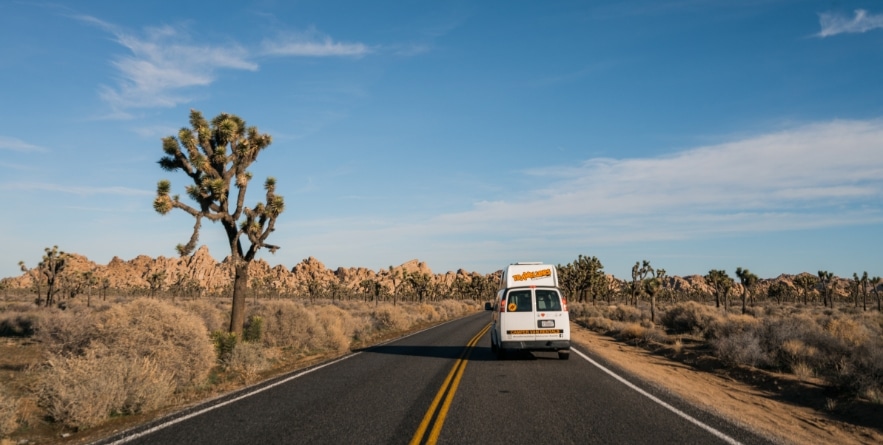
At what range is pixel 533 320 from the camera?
1505 centimetres

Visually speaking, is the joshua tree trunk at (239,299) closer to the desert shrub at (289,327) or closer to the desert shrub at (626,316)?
the desert shrub at (289,327)

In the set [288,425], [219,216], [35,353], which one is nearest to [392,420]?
[288,425]

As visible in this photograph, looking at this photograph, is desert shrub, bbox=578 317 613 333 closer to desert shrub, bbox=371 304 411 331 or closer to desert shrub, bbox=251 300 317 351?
desert shrub, bbox=371 304 411 331

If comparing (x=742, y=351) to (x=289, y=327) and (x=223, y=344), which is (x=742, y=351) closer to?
(x=223, y=344)

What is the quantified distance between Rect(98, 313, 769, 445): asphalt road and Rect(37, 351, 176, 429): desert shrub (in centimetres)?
118

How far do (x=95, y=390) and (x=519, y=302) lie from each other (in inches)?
414

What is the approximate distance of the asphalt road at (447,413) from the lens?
23.1 ft

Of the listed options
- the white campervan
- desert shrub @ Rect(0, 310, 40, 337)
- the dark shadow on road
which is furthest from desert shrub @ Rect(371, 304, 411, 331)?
Result: the white campervan

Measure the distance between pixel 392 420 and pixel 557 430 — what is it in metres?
2.47

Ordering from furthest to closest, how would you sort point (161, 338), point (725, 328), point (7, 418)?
point (725, 328) → point (161, 338) → point (7, 418)

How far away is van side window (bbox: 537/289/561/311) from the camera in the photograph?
1523 cm

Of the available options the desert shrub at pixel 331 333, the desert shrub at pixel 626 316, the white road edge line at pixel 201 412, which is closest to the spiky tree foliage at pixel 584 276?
the desert shrub at pixel 626 316

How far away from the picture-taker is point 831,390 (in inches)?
440

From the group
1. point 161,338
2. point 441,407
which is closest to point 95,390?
point 161,338
